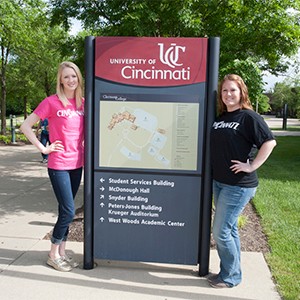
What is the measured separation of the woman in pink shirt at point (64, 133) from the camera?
11.5ft

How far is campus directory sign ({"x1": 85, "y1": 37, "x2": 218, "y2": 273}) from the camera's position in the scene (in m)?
3.42

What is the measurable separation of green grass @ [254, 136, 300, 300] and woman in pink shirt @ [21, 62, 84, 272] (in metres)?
2.10

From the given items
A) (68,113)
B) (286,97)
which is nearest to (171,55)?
(68,113)

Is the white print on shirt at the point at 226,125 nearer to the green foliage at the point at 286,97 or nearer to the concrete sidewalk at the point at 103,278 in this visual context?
the concrete sidewalk at the point at 103,278

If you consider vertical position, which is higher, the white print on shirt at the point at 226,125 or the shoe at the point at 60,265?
the white print on shirt at the point at 226,125

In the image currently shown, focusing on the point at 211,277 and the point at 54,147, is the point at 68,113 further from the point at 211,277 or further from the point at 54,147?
the point at 211,277

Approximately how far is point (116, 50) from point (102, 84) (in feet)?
1.08

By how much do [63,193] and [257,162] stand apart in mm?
1747

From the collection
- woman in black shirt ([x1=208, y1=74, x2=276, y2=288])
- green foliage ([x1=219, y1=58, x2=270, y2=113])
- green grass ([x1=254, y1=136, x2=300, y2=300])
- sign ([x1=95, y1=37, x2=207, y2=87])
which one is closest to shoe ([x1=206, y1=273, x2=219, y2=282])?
woman in black shirt ([x1=208, y1=74, x2=276, y2=288])

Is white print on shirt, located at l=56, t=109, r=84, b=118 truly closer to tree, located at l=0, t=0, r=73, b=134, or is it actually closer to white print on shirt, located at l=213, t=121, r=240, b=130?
white print on shirt, located at l=213, t=121, r=240, b=130

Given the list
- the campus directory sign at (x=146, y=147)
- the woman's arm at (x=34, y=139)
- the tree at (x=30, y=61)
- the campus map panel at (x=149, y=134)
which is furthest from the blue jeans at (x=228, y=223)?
the tree at (x=30, y=61)

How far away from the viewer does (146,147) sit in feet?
11.7

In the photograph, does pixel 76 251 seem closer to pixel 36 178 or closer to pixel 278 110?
pixel 36 178

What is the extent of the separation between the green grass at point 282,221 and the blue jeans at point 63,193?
2033mm
